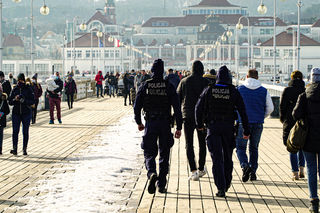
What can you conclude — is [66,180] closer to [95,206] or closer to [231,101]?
[95,206]

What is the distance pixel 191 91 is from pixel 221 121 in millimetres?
1523

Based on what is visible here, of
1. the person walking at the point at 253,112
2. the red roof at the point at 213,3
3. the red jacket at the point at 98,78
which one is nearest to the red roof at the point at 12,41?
the red roof at the point at 213,3

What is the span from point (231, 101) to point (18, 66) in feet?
336

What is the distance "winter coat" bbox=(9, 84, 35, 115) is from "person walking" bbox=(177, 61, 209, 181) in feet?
13.5

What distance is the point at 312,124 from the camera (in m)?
6.02

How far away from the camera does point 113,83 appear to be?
3581cm

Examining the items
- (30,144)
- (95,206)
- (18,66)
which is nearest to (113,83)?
(30,144)

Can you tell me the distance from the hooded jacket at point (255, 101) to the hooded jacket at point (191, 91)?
2.43 feet

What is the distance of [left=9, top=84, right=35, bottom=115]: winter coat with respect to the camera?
10484 mm

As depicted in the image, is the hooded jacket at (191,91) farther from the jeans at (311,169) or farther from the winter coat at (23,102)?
the winter coat at (23,102)

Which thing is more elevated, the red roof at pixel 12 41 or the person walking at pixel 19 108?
the red roof at pixel 12 41

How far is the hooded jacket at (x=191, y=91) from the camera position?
798 cm

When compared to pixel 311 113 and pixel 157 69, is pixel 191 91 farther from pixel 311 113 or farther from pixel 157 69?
pixel 311 113

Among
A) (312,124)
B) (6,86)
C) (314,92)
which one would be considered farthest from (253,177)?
(6,86)
